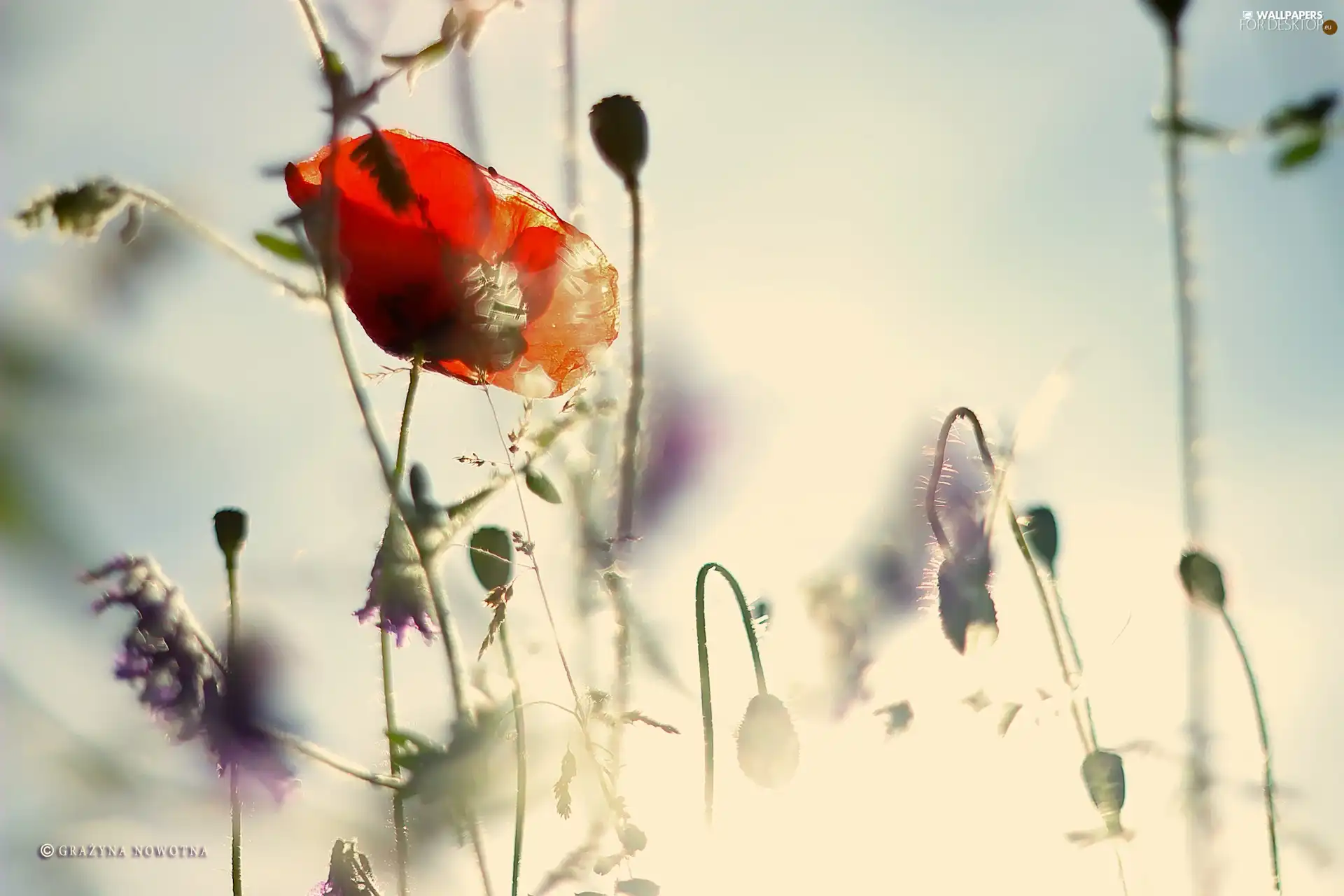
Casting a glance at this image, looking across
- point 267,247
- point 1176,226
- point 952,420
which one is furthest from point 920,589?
point 267,247

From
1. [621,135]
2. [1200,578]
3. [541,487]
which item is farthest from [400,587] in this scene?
[1200,578]

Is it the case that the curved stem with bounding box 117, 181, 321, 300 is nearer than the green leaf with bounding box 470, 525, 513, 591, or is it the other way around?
the curved stem with bounding box 117, 181, 321, 300

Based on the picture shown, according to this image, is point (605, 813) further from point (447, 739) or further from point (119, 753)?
point (119, 753)

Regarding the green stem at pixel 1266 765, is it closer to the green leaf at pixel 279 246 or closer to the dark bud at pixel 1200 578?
the dark bud at pixel 1200 578

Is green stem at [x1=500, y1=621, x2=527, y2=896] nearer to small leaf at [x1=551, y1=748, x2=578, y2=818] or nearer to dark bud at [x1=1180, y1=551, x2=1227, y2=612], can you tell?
small leaf at [x1=551, y1=748, x2=578, y2=818]

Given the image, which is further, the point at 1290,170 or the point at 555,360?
the point at 555,360

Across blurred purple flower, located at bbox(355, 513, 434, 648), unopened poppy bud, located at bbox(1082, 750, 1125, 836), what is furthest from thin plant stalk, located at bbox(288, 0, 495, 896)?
unopened poppy bud, located at bbox(1082, 750, 1125, 836)
